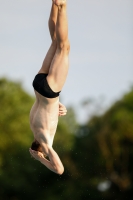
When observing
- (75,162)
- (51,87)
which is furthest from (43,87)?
(75,162)

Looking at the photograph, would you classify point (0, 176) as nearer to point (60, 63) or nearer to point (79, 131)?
point (79, 131)

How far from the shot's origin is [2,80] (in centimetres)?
5359

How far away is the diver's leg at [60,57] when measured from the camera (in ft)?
40.8

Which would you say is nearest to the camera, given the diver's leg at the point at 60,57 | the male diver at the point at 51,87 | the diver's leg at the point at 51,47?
the diver's leg at the point at 60,57

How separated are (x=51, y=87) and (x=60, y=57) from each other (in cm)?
53

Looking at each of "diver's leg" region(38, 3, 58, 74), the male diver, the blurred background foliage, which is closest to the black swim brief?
the male diver

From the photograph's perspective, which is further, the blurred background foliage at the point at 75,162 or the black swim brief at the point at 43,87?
the blurred background foliage at the point at 75,162

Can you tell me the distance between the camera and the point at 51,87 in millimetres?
12758

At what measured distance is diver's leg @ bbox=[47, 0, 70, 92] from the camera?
12422 millimetres

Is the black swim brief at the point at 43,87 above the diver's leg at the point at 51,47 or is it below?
below

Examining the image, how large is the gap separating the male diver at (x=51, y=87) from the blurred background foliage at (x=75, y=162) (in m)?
35.0

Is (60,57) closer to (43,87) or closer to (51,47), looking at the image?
(51,47)

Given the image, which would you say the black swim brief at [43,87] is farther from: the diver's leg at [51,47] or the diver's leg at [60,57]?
the diver's leg at [51,47]

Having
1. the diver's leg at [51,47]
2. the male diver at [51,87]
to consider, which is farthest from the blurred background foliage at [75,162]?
the diver's leg at [51,47]
